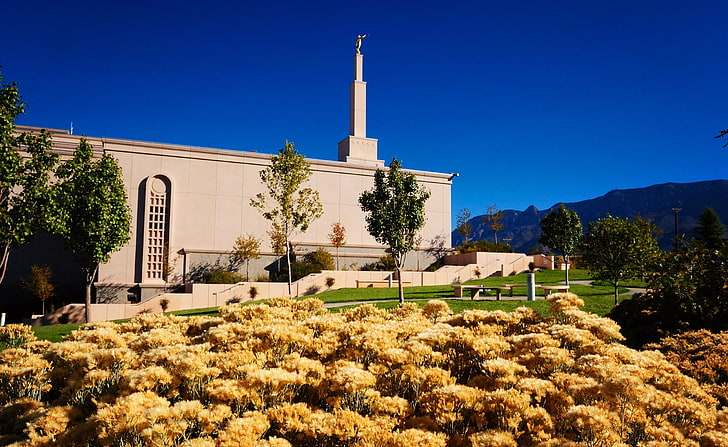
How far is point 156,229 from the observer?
1200 inches

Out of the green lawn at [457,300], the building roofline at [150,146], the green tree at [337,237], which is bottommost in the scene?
the green lawn at [457,300]

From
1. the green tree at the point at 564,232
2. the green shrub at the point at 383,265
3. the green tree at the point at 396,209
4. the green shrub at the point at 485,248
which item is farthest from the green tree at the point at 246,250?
the green tree at the point at 564,232

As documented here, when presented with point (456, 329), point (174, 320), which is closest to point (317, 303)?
point (174, 320)

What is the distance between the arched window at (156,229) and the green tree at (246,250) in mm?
4540

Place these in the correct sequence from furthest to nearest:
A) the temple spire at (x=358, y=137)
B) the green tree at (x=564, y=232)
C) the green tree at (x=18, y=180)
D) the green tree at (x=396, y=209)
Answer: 1. the temple spire at (x=358, y=137)
2. the green tree at (x=564, y=232)
3. the green tree at (x=396, y=209)
4. the green tree at (x=18, y=180)

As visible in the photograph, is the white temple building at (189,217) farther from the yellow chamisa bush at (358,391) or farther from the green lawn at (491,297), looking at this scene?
the yellow chamisa bush at (358,391)

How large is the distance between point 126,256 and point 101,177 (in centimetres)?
Answer: 938

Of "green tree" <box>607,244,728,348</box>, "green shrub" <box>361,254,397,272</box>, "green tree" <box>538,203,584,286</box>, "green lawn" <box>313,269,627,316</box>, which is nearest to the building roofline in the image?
"green shrub" <box>361,254,397,272</box>

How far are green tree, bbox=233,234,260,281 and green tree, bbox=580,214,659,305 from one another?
21.0 metres

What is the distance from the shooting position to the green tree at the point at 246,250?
104 feet

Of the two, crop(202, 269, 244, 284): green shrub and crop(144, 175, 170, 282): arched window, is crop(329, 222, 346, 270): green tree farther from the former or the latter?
crop(144, 175, 170, 282): arched window

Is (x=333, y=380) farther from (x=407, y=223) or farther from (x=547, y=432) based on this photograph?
(x=407, y=223)

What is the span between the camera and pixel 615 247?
17734 mm

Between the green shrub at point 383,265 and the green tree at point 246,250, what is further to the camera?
the green shrub at point 383,265
